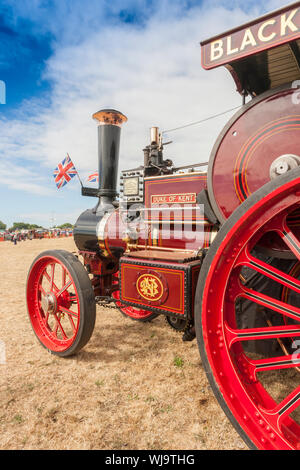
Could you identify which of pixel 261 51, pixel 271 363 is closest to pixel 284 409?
pixel 271 363

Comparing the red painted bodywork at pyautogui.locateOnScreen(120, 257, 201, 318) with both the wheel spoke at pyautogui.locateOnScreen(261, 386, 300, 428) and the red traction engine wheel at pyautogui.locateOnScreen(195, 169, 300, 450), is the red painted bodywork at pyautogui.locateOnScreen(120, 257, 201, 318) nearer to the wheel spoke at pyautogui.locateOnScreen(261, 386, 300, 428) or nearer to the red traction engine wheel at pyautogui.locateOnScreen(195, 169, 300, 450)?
the red traction engine wheel at pyautogui.locateOnScreen(195, 169, 300, 450)

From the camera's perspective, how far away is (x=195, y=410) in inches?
82.0

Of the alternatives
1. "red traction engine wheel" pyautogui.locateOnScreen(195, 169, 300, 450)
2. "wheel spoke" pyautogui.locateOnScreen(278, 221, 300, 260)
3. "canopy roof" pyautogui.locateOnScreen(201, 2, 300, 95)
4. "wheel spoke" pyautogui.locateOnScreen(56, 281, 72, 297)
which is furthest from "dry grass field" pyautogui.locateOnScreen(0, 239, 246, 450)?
"canopy roof" pyautogui.locateOnScreen(201, 2, 300, 95)

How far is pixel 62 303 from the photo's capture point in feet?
9.96

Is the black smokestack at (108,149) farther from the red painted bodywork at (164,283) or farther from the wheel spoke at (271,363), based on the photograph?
the wheel spoke at (271,363)

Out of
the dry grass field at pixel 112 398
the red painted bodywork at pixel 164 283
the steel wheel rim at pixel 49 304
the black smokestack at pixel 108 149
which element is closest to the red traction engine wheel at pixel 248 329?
the red painted bodywork at pixel 164 283

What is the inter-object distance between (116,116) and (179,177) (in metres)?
1.63

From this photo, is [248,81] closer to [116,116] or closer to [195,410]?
[116,116]

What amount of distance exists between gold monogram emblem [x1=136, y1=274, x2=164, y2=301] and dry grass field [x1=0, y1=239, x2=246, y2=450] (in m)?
0.86

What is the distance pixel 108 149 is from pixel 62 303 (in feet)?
6.58

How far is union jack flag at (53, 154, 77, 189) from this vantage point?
6.41 meters

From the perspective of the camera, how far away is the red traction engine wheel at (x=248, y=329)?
1.34 meters

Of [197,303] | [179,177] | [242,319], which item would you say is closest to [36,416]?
[197,303]
